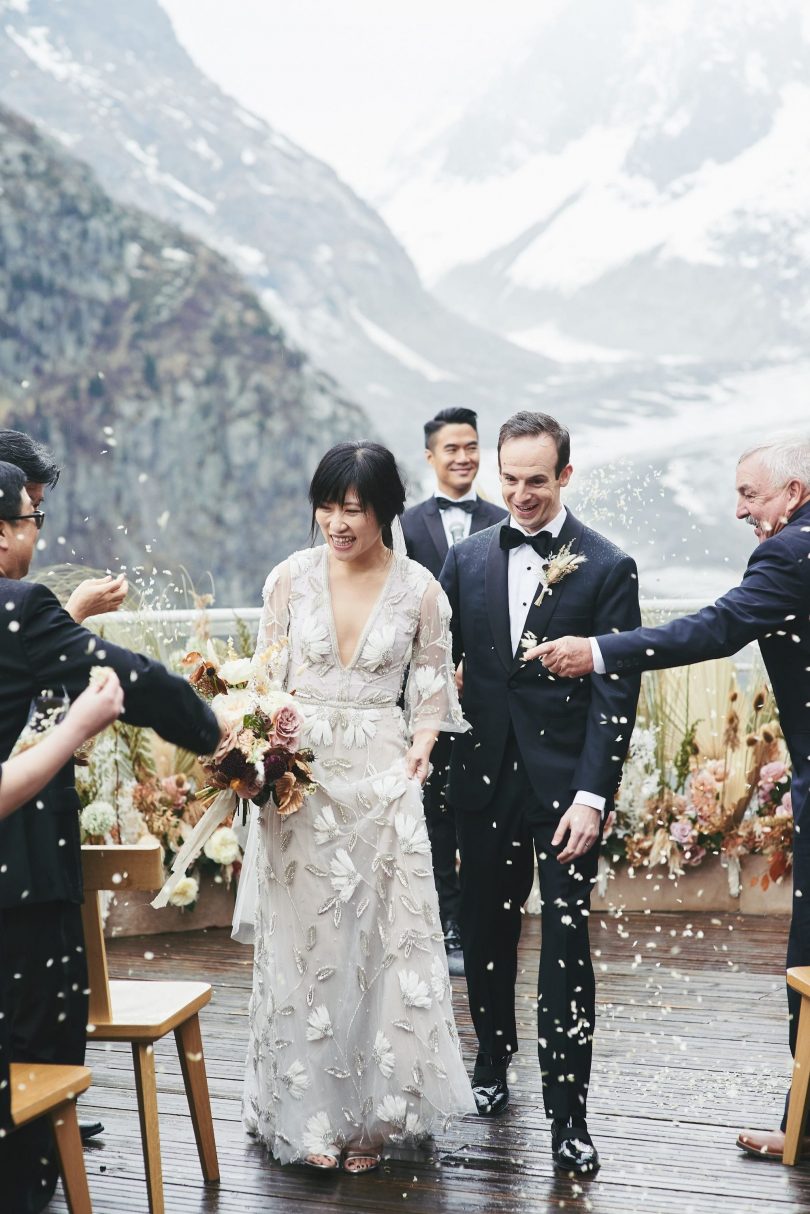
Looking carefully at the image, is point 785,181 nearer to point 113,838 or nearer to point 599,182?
point 599,182

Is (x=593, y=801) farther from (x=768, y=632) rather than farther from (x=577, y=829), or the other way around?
(x=768, y=632)

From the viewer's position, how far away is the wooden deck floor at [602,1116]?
10.3 feet

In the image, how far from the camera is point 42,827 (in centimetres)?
282

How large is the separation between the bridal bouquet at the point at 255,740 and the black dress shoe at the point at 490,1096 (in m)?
1.04

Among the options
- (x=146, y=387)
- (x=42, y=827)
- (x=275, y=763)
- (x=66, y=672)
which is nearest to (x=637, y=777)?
(x=275, y=763)

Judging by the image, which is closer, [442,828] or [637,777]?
[442,828]

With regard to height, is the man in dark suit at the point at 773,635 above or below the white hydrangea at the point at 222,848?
above

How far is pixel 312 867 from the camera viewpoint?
3.37 m

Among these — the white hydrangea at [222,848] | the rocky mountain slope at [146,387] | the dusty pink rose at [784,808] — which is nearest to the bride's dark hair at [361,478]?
the white hydrangea at [222,848]

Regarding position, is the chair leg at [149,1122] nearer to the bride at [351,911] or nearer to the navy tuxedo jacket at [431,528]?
the bride at [351,911]

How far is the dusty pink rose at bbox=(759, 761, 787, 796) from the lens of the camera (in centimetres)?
564

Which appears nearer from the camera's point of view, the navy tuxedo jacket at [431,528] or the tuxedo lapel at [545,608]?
the tuxedo lapel at [545,608]

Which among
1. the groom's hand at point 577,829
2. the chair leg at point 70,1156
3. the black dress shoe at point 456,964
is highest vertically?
the groom's hand at point 577,829

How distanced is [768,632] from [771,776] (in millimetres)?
2488
